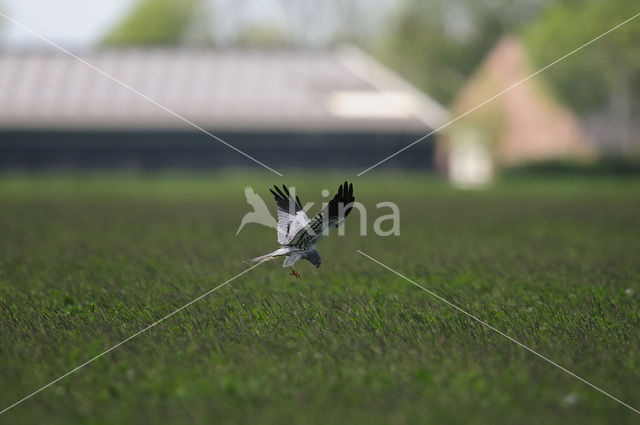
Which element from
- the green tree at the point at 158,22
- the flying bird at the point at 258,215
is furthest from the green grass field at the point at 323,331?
the green tree at the point at 158,22

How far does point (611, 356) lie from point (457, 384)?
3.67 ft

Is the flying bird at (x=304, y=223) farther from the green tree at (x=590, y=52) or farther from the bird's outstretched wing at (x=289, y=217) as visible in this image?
the green tree at (x=590, y=52)

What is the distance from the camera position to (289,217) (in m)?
6.78

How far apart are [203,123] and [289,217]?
3622cm

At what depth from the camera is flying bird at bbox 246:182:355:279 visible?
20.4 ft

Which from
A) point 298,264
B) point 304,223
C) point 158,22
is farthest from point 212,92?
point 304,223

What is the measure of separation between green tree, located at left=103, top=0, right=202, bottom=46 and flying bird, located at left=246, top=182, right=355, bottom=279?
68250 millimetres

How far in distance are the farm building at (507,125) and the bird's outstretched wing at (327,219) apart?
124 ft

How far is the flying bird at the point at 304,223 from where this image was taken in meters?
6.23

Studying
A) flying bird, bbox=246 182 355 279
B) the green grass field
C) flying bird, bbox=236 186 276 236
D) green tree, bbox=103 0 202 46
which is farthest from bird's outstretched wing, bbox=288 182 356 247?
green tree, bbox=103 0 202 46

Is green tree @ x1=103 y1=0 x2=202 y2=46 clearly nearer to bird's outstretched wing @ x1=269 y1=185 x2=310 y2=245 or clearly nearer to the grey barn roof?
the grey barn roof

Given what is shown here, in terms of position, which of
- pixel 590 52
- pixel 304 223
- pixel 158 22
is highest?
pixel 158 22

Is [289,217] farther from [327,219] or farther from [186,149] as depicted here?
[186,149]

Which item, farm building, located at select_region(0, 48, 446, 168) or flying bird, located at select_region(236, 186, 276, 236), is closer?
flying bird, located at select_region(236, 186, 276, 236)
